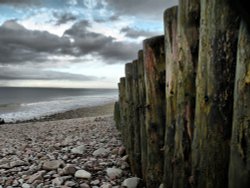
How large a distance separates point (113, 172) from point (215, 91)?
2507 millimetres

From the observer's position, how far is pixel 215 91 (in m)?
2.00

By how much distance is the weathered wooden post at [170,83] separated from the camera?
260 cm

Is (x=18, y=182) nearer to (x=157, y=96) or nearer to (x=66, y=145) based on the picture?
(x=66, y=145)

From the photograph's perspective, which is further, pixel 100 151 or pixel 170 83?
pixel 100 151

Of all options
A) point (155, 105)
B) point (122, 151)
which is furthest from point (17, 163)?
point (155, 105)

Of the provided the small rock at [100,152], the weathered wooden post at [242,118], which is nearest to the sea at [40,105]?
the small rock at [100,152]

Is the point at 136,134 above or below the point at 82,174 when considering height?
above

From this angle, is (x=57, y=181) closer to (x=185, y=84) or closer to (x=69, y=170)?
(x=69, y=170)

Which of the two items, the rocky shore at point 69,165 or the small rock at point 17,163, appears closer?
the rocky shore at point 69,165

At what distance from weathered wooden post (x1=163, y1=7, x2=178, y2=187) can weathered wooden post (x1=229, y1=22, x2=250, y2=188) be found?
2.75 ft

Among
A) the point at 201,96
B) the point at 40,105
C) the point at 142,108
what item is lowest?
the point at 40,105

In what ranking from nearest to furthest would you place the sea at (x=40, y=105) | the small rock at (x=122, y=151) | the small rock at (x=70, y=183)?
the small rock at (x=70, y=183) → the small rock at (x=122, y=151) → the sea at (x=40, y=105)

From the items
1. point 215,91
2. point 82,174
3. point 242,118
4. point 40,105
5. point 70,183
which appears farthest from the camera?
point 40,105

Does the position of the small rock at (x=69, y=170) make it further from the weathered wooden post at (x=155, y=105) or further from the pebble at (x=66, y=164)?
the weathered wooden post at (x=155, y=105)
